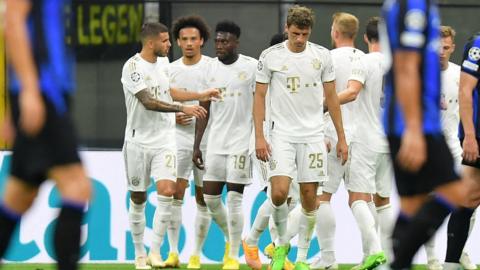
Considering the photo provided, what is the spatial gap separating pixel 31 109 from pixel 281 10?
25.8 ft

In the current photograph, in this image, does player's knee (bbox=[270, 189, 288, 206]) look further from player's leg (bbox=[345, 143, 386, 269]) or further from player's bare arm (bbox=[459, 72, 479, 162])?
player's bare arm (bbox=[459, 72, 479, 162])

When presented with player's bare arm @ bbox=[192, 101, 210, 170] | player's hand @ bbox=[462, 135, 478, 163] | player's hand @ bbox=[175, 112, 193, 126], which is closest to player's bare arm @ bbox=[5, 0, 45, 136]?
player's hand @ bbox=[462, 135, 478, 163]

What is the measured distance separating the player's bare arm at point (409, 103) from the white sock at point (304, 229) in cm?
382

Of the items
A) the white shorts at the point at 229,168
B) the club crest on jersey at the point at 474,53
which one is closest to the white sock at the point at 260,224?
the white shorts at the point at 229,168

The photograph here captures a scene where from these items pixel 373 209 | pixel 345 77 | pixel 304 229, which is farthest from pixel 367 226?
pixel 345 77

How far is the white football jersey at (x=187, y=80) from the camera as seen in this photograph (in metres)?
12.6

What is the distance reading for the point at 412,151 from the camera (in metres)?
6.73

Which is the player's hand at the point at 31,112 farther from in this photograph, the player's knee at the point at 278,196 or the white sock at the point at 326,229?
the white sock at the point at 326,229

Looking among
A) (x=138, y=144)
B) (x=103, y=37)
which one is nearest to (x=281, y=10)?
(x=103, y=37)

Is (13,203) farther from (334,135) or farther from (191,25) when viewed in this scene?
(191,25)

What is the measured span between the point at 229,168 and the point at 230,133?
1.10 feet

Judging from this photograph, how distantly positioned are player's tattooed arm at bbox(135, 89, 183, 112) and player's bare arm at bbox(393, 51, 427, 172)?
15.6ft

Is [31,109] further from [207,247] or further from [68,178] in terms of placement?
[207,247]

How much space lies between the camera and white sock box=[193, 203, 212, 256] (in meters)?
12.5
